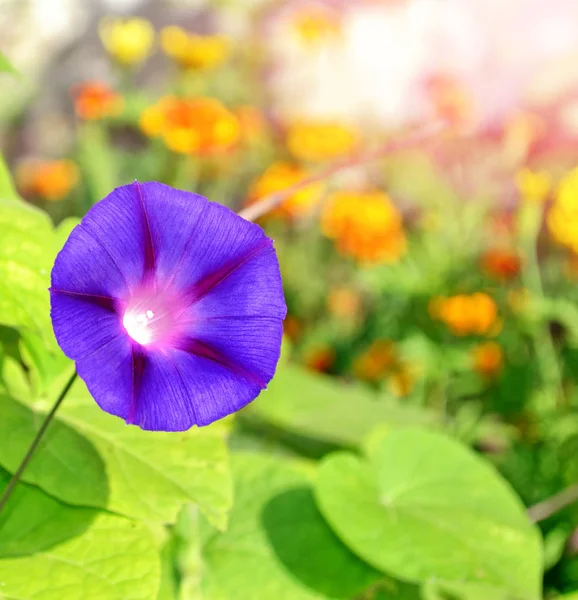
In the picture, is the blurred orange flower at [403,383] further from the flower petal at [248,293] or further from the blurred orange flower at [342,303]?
the flower petal at [248,293]

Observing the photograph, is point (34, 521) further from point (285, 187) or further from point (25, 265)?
point (285, 187)

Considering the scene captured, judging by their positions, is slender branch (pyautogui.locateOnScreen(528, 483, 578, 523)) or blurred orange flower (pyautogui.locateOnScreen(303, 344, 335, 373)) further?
blurred orange flower (pyautogui.locateOnScreen(303, 344, 335, 373))

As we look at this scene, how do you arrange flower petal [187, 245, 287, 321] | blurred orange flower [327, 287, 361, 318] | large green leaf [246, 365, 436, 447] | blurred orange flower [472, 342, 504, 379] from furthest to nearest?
blurred orange flower [327, 287, 361, 318]
blurred orange flower [472, 342, 504, 379]
large green leaf [246, 365, 436, 447]
flower petal [187, 245, 287, 321]

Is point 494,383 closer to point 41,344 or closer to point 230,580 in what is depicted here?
point 230,580

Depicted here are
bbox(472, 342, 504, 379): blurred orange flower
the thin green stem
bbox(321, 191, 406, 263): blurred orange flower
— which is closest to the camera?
the thin green stem

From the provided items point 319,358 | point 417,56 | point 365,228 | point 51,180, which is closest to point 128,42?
point 51,180

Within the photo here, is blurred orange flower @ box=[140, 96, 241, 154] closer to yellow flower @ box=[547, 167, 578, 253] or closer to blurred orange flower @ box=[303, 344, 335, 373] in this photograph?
blurred orange flower @ box=[303, 344, 335, 373]


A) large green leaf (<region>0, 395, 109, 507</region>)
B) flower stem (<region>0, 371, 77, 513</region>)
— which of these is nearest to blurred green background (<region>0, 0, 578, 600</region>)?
large green leaf (<region>0, 395, 109, 507</region>)
